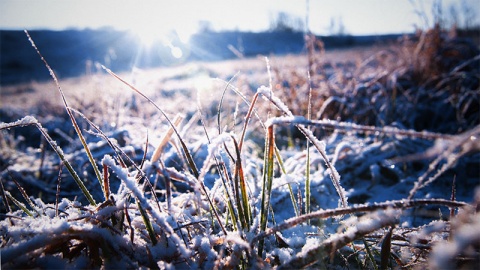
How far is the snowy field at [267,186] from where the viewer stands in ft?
1.73

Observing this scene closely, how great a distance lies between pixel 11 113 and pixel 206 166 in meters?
4.36

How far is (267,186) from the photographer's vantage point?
61cm

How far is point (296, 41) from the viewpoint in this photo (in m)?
27.4

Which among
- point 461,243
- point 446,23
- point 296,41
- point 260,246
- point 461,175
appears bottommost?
point 461,175

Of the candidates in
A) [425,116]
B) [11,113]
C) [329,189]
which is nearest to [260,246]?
[329,189]

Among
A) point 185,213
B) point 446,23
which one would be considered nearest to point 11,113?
point 185,213

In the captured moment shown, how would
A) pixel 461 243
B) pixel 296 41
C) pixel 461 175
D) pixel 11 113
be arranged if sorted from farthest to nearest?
pixel 296 41
pixel 11 113
pixel 461 175
pixel 461 243

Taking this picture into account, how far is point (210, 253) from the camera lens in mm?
594

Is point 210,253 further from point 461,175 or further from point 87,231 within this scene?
point 461,175

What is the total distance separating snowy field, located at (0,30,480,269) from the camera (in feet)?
1.73

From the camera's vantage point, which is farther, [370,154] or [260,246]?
[370,154]

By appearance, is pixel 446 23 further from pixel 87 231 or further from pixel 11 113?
pixel 11 113

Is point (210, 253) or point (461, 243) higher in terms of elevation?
point (461, 243)

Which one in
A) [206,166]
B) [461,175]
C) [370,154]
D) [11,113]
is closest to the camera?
[206,166]
